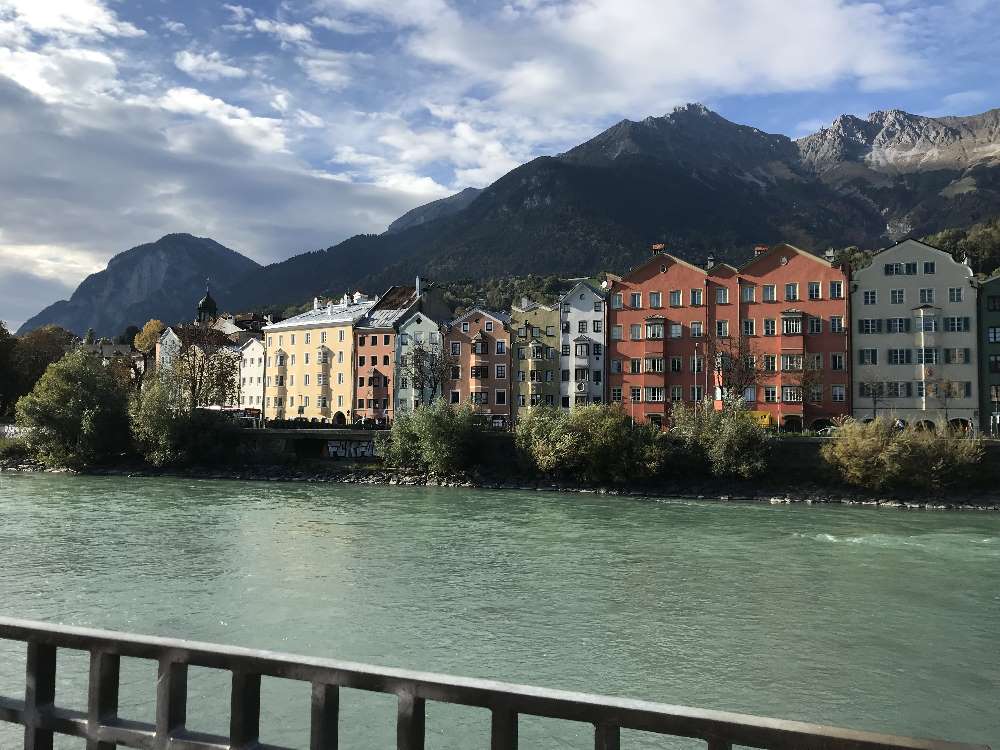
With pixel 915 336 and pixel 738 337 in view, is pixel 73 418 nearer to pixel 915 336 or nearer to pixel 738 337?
pixel 738 337

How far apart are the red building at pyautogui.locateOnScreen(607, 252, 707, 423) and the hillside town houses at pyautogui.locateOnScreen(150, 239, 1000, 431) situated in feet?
0.45

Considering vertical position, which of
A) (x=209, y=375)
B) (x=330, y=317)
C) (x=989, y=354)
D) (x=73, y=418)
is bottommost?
(x=73, y=418)

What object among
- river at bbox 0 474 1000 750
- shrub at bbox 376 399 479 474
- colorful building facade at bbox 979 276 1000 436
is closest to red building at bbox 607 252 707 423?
shrub at bbox 376 399 479 474

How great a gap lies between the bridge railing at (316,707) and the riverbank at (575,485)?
51224 mm

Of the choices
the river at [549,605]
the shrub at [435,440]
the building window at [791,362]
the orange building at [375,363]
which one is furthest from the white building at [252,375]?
the building window at [791,362]

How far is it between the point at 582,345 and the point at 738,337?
1568 centimetres

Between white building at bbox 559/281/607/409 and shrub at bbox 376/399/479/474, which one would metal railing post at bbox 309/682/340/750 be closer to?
shrub at bbox 376/399/479/474

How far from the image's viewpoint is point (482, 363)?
283 ft

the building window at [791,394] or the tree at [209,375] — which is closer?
the building window at [791,394]

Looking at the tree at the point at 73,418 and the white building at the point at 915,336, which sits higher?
the white building at the point at 915,336

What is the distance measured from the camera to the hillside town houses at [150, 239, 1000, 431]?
224 feet

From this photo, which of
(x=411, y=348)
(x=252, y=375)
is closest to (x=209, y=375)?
(x=252, y=375)

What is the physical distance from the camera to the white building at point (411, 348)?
90.2m

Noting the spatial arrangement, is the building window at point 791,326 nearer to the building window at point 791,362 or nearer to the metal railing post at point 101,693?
the building window at point 791,362
